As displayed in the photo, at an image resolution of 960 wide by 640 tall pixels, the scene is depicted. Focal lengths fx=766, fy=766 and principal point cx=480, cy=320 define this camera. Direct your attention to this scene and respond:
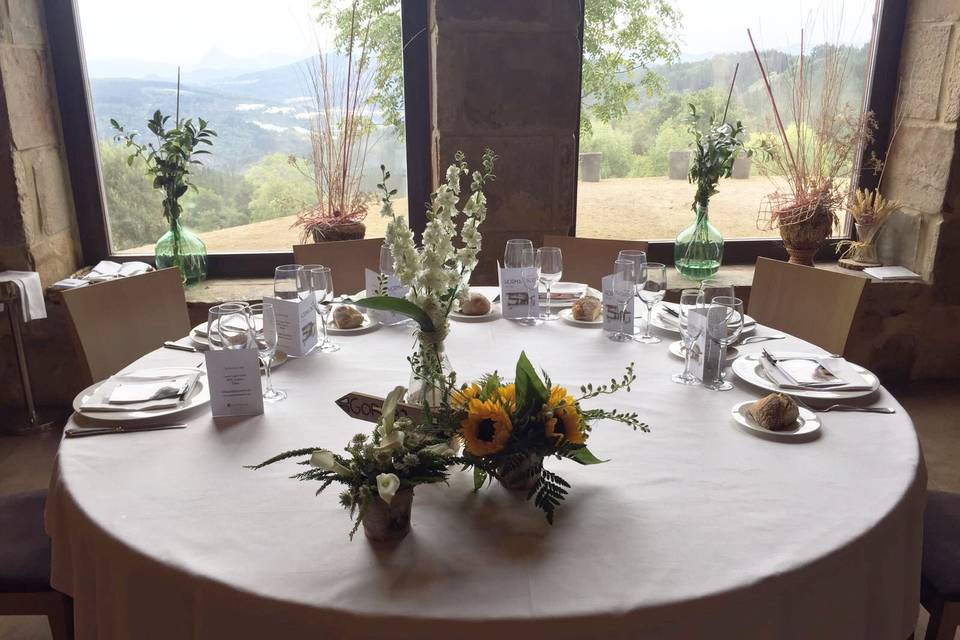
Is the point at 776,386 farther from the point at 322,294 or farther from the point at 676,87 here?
the point at 676,87

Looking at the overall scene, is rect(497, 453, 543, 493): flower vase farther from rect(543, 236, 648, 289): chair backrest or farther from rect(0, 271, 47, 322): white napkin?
rect(0, 271, 47, 322): white napkin

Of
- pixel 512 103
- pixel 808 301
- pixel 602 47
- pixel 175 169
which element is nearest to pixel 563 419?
pixel 808 301

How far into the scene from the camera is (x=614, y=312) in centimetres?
180

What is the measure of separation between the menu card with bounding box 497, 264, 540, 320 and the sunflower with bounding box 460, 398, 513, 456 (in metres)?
0.94

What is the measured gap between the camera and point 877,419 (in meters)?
1.35

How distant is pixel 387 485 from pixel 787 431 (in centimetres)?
74

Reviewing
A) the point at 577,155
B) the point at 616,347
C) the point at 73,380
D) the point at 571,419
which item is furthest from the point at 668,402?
the point at 73,380

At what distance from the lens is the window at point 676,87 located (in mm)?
3221

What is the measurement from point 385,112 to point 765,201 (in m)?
1.74

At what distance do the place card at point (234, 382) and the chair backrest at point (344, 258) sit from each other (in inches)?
45.4

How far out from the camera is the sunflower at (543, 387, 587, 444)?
1031 millimetres

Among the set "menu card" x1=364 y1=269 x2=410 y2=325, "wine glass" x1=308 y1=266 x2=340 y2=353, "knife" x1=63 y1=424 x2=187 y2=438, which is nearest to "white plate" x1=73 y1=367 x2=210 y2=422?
"knife" x1=63 y1=424 x2=187 y2=438

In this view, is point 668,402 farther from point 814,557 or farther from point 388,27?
point 388,27

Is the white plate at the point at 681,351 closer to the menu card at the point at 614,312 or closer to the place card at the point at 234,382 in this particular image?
the menu card at the point at 614,312
